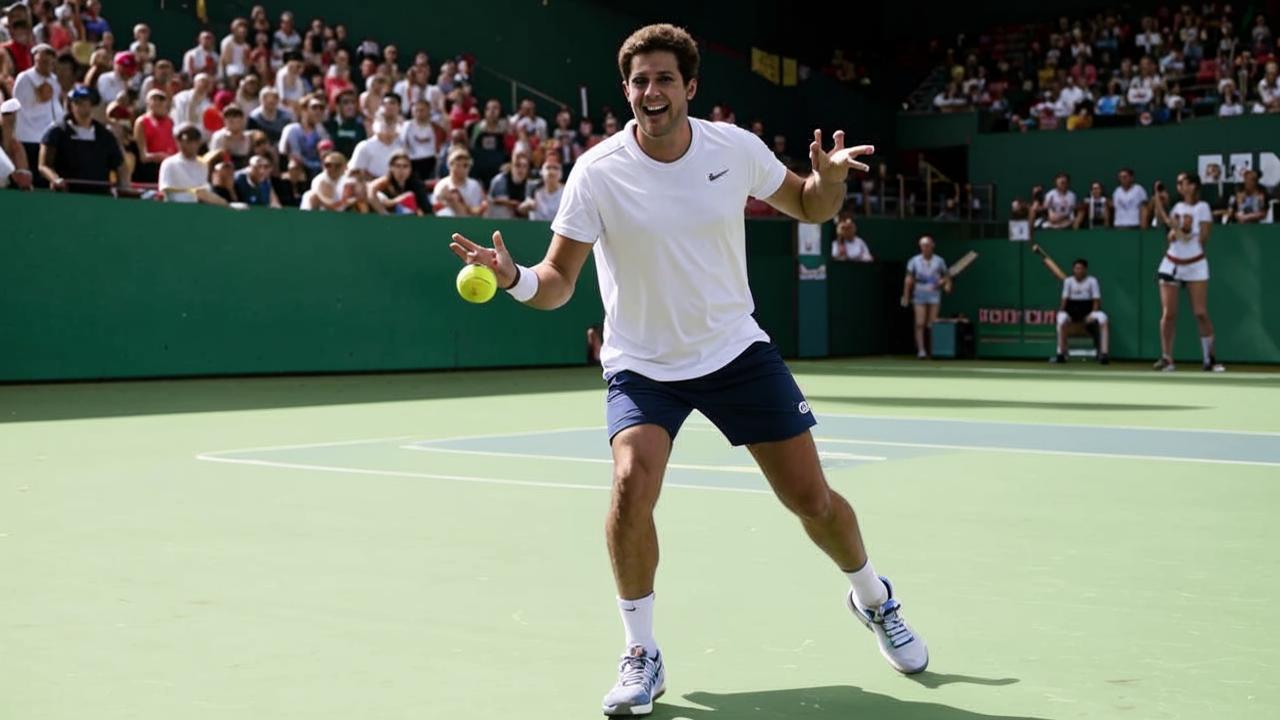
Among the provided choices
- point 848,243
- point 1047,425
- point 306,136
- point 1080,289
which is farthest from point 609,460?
point 848,243

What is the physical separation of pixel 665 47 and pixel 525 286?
0.83 metres

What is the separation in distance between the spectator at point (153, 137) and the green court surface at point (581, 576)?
248 inches

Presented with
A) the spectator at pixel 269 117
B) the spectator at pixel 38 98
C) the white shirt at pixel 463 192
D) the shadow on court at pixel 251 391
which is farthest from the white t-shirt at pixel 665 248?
the white shirt at pixel 463 192

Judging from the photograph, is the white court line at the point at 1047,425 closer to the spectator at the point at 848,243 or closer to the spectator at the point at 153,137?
the spectator at the point at 153,137

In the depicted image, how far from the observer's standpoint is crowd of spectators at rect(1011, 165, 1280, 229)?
2842 cm

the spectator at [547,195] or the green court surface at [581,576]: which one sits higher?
the spectator at [547,195]

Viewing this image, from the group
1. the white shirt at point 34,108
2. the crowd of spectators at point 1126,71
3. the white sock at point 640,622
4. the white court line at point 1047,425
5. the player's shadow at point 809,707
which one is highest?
the crowd of spectators at point 1126,71

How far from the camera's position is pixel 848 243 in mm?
30266

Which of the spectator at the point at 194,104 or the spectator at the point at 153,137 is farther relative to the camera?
the spectator at the point at 194,104

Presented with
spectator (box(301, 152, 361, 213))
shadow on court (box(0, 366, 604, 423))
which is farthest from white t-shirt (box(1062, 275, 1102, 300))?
spectator (box(301, 152, 361, 213))

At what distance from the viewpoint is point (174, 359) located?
781 inches

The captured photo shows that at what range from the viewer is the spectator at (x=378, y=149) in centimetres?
2112

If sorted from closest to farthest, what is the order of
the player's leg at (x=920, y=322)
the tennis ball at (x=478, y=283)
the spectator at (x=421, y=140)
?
1. the tennis ball at (x=478, y=283)
2. the spectator at (x=421, y=140)
3. the player's leg at (x=920, y=322)

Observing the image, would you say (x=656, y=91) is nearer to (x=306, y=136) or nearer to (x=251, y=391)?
(x=251, y=391)
